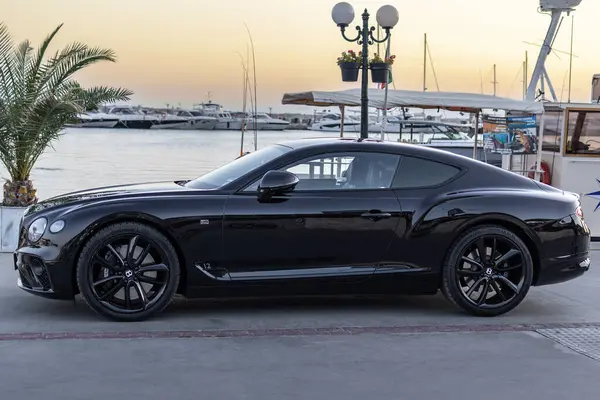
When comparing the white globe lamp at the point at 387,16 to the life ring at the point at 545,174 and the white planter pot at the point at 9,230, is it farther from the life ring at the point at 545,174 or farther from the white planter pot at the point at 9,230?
the white planter pot at the point at 9,230

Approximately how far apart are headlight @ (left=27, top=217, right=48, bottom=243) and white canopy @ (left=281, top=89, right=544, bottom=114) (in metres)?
8.29

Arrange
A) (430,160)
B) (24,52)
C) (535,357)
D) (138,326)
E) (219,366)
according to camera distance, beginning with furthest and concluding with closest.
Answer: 1. (24,52)
2. (430,160)
3. (138,326)
4. (535,357)
5. (219,366)

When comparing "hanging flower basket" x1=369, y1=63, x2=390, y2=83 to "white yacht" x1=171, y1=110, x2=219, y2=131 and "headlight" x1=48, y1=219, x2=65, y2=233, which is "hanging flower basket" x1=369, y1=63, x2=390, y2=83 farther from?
"white yacht" x1=171, y1=110, x2=219, y2=131

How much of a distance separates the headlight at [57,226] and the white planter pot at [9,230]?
337 cm

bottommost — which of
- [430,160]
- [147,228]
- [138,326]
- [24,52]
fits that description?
[138,326]

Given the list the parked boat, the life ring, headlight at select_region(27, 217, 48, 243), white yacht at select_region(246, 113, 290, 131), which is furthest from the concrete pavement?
the parked boat

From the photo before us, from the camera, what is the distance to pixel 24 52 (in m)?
9.79

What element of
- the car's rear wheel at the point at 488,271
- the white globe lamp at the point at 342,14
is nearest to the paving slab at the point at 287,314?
the car's rear wheel at the point at 488,271

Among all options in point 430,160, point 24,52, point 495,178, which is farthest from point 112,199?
point 24,52

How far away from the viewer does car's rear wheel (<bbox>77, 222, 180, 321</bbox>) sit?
6031 millimetres

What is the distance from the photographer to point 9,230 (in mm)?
9188

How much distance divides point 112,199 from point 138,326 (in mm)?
987

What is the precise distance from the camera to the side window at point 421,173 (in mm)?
6656

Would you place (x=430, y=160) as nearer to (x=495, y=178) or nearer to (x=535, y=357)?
(x=495, y=178)
